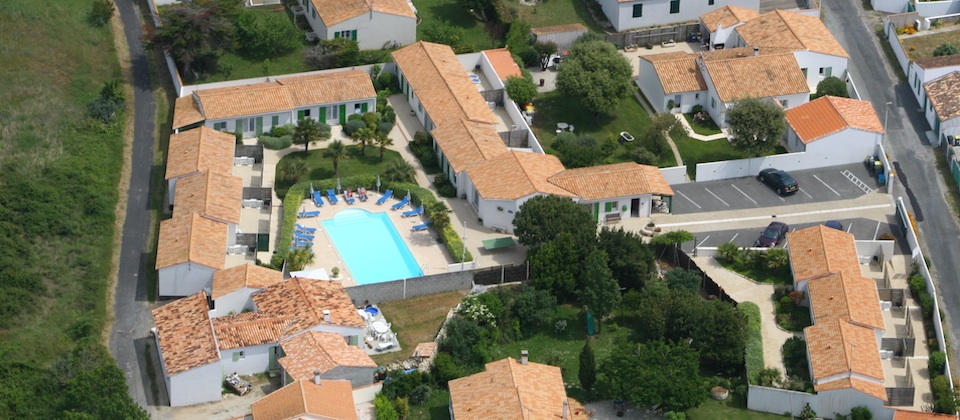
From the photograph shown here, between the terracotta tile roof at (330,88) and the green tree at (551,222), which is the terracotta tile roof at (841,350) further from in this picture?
the terracotta tile roof at (330,88)

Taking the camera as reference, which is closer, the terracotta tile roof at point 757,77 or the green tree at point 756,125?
the green tree at point 756,125

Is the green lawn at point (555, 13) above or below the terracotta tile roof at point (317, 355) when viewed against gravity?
below

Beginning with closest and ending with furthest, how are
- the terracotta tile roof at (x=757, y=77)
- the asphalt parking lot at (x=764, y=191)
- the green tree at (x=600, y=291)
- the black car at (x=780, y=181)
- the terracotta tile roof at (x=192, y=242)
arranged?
the green tree at (x=600, y=291) → the terracotta tile roof at (x=192, y=242) → the asphalt parking lot at (x=764, y=191) → the black car at (x=780, y=181) → the terracotta tile roof at (x=757, y=77)

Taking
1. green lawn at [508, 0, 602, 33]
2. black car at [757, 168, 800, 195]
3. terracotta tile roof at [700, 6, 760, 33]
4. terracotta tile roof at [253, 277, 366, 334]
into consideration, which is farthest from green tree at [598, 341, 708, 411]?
green lawn at [508, 0, 602, 33]

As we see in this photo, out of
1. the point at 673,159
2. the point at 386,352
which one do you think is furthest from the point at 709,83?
the point at 386,352

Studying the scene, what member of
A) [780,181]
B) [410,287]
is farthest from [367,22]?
[780,181]

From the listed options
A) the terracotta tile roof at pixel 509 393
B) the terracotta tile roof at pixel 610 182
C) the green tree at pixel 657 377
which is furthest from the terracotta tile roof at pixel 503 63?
the terracotta tile roof at pixel 509 393
